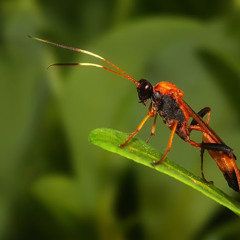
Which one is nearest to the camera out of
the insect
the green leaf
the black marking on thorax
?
the green leaf

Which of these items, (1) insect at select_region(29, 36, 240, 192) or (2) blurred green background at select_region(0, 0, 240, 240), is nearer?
(1) insect at select_region(29, 36, 240, 192)

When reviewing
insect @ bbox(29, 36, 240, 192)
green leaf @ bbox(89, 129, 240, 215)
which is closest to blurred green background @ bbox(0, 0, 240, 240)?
insect @ bbox(29, 36, 240, 192)

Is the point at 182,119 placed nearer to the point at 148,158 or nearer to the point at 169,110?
the point at 169,110

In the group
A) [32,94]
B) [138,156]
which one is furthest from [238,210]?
[32,94]

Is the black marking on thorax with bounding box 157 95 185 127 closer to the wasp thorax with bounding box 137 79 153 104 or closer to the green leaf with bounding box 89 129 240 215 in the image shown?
the wasp thorax with bounding box 137 79 153 104

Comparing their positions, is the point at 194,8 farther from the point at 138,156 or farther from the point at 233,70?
the point at 138,156

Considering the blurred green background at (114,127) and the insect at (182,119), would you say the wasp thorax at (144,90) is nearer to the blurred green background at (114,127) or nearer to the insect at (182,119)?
the insect at (182,119)
